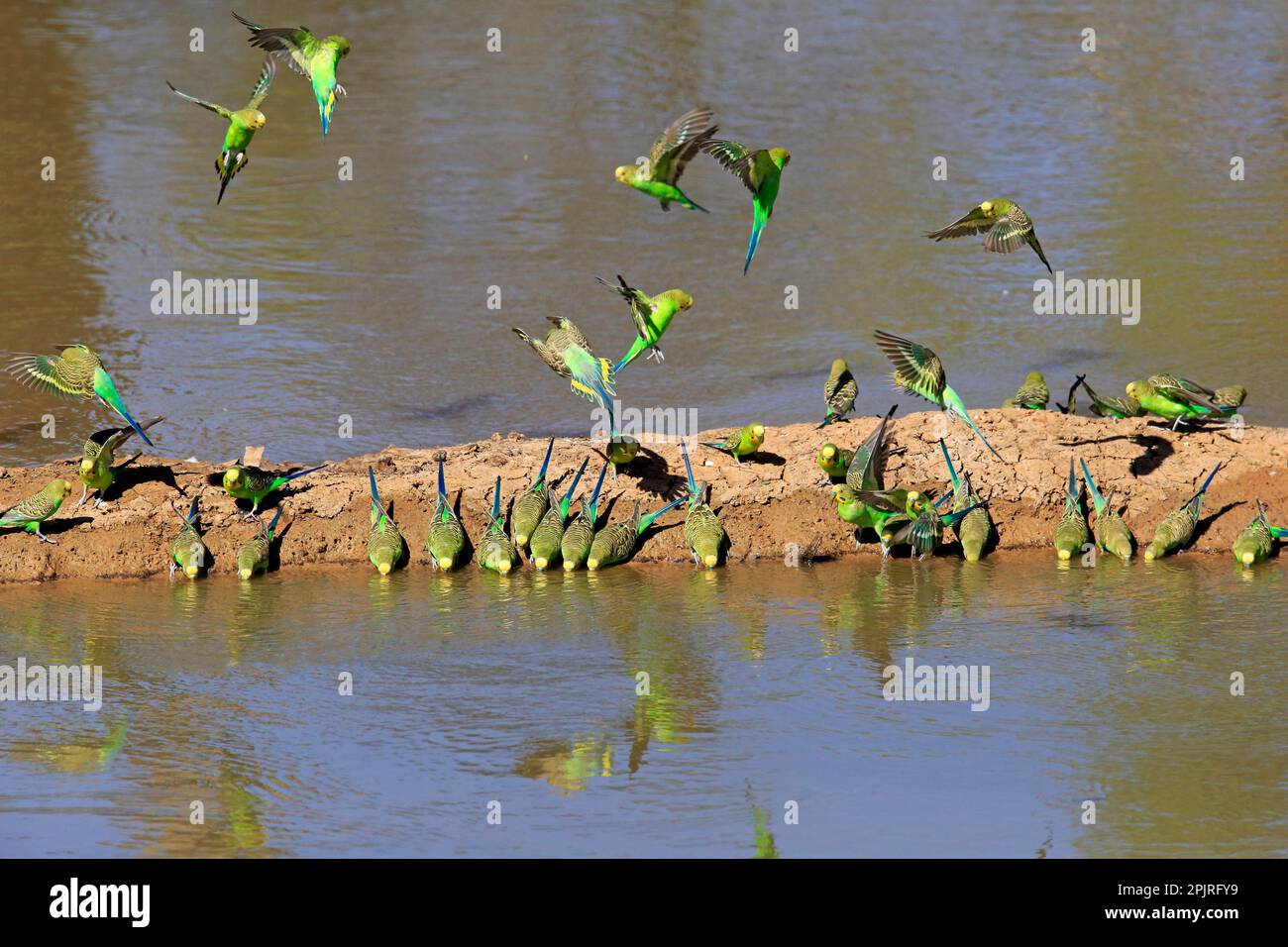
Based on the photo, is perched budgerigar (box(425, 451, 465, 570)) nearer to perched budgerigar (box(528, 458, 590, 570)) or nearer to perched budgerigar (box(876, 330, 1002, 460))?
perched budgerigar (box(528, 458, 590, 570))

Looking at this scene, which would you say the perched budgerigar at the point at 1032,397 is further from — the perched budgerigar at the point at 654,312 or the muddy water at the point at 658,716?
the perched budgerigar at the point at 654,312

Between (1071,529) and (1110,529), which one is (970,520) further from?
(1110,529)

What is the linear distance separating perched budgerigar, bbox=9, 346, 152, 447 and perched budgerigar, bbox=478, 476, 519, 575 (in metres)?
1.89

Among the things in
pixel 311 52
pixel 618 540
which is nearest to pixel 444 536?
pixel 618 540

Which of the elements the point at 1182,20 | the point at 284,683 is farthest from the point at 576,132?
the point at 284,683

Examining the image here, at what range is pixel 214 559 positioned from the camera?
863cm

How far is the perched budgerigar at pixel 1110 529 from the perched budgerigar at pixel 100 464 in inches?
192

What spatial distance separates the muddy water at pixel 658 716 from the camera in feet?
19.4

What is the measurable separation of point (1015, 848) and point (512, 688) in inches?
91.1

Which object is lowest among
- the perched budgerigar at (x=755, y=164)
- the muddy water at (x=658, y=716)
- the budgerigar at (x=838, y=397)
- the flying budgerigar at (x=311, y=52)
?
the muddy water at (x=658, y=716)

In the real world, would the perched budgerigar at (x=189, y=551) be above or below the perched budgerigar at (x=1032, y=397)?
below

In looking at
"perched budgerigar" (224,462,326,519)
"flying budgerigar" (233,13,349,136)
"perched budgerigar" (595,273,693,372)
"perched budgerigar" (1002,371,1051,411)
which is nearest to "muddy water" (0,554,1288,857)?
"perched budgerigar" (224,462,326,519)

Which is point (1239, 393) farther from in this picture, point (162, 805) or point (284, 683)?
point (162, 805)

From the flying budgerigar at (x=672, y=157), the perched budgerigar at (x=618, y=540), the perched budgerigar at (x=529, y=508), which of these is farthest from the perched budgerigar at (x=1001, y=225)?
the perched budgerigar at (x=529, y=508)
